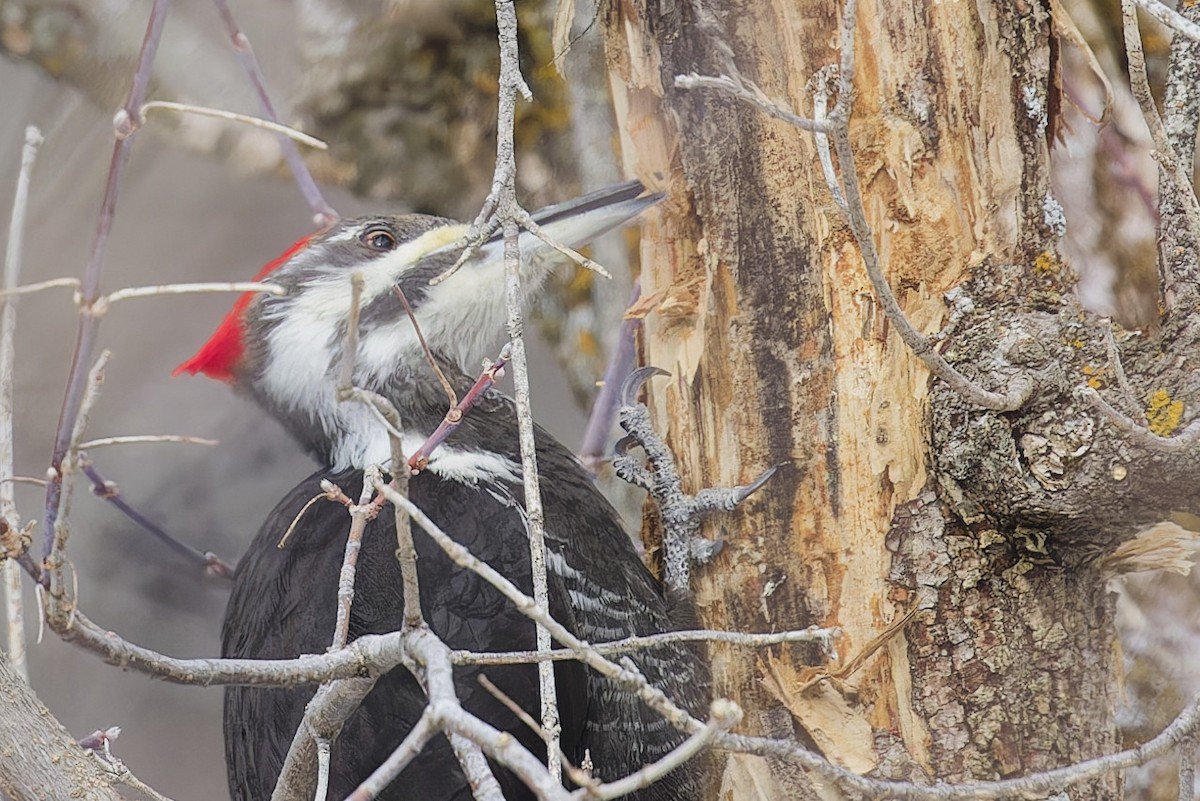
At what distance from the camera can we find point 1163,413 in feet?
4.74

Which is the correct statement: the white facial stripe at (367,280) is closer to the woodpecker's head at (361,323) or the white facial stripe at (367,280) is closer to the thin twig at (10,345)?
the woodpecker's head at (361,323)

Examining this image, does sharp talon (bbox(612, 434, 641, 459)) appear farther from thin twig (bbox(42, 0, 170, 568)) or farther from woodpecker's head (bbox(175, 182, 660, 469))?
thin twig (bbox(42, 0, 170, 568))

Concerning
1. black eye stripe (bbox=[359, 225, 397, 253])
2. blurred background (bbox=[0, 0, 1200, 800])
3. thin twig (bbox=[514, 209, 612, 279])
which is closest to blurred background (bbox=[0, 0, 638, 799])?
blurred background (bbox=[0, 0, 1200, 800])

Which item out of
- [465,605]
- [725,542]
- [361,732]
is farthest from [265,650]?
[725,542]

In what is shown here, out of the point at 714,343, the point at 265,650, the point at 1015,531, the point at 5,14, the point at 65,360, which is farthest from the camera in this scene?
the point at 65,360

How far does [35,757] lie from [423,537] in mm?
814

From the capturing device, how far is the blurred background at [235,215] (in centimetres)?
269

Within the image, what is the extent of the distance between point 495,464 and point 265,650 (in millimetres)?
463

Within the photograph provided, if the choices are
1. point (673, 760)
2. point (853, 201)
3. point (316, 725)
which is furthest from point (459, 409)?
point (673, 760)

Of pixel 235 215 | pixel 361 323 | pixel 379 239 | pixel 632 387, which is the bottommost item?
pixel 632 387

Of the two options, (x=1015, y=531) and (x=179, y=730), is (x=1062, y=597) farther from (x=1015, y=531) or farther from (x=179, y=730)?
(x=179, y=730)

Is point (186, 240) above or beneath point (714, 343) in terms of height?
above

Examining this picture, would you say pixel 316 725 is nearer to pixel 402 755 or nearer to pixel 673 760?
pixel 402 755

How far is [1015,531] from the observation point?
5.16 ft
